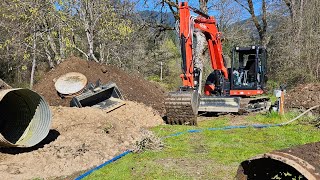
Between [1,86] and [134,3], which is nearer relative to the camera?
[1,86]

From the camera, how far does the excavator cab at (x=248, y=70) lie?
12.6 m

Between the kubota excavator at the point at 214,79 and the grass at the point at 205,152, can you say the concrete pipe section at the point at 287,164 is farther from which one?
the kubota excavator at the point at 214,79

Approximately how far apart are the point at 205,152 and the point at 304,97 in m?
8.97

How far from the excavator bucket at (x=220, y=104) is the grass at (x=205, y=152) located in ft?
3.87

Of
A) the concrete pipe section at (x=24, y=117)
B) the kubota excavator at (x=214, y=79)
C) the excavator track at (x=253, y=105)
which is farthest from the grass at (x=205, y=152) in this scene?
the concrete pipe section at (x=24, y=117)

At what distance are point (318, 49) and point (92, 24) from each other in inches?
424

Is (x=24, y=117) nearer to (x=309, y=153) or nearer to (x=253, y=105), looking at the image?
(x=309, y=153)

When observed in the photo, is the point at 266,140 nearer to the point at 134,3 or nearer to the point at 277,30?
the point at 134,3

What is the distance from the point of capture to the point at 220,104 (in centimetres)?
1163

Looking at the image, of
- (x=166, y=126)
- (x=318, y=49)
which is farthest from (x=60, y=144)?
(x=318, y=49)

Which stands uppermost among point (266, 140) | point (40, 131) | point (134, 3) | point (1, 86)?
→ point (134, 3)

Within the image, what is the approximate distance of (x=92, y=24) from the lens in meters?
15.7

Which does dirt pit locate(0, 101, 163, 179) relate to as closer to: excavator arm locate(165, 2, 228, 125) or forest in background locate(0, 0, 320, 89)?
excavator arm locate(165, 2, 228, 125)

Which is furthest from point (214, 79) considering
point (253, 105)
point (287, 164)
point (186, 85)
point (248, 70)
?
point (287, 164)
